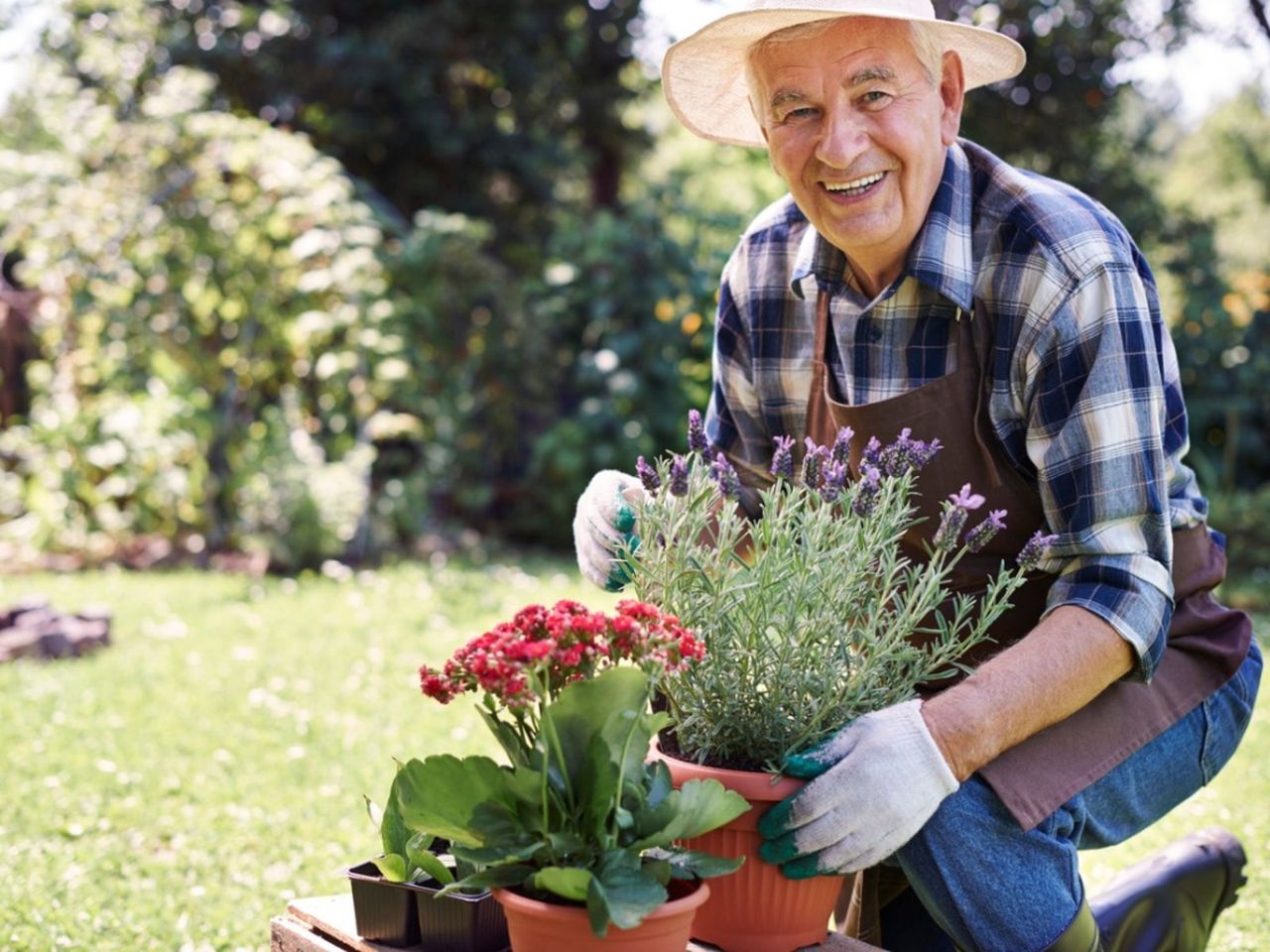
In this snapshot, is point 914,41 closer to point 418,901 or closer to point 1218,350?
point 418,901

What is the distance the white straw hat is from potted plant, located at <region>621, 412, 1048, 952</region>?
57 cm

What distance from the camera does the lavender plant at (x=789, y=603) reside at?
1.57 m

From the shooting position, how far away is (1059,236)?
1817 mm

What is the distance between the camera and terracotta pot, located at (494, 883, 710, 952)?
50.5 inches

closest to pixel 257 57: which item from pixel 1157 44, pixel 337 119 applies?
pixel 337 119

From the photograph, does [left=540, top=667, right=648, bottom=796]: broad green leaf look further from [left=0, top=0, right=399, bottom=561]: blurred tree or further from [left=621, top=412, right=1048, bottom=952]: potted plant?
[left=0, top=0, right=399, bottom=561]: blurred tree

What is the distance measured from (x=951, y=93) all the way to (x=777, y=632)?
87 cm

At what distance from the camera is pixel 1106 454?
5.65 feet

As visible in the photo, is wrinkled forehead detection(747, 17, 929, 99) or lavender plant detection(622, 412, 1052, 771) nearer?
lavender plant detection(622, 412, 1052, 771)

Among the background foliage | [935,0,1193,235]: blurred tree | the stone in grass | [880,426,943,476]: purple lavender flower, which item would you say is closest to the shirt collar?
[880,426,943,476]: purple lavender flower

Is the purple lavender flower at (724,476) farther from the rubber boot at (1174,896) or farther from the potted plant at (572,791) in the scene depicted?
the rubber boot at (1174,896)

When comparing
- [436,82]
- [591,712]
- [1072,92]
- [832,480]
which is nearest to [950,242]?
[832,480]

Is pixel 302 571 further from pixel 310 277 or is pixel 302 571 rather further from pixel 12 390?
pixel 12 390

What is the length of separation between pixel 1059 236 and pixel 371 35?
797 centimetres
